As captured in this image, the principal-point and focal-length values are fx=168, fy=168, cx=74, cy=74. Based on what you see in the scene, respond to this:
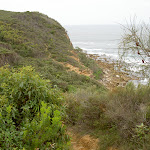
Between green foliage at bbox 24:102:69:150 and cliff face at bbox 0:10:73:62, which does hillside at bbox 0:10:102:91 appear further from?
green foliage at bbox 24:102:69:150

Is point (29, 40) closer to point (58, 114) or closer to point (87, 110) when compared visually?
point (87, 110)

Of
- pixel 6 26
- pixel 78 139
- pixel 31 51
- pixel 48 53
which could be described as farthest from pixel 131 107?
pixel 6 26

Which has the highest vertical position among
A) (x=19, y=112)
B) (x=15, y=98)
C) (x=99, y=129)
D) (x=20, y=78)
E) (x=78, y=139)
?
(x=20, y=78)

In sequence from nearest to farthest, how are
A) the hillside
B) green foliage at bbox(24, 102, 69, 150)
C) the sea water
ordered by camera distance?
green foliage at bbox(24, 102, 69, 150), the sea water, the hillside

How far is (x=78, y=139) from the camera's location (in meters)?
4.83

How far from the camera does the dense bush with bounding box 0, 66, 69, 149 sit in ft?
8.66

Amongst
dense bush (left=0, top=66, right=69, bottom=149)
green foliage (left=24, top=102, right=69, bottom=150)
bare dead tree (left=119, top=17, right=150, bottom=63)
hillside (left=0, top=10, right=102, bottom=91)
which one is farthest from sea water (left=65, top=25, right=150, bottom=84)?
hillside (left=0, top=10, right=102, bottom=91)

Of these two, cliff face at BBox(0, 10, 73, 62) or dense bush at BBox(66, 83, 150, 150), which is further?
cliff face at BBox(0, 10, 73, 62)

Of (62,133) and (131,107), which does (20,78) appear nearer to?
(62,133)

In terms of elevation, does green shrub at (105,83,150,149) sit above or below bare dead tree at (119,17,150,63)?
below

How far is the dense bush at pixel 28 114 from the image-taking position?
2.64m

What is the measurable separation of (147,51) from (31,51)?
536 inches

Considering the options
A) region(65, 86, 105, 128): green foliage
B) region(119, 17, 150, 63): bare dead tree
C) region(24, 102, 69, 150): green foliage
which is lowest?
region(65, 86, 105, 128): green foliage

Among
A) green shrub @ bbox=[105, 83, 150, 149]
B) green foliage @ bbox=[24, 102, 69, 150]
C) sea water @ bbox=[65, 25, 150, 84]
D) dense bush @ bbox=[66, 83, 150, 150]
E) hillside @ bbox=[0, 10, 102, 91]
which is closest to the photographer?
green foliage @ bbox=[24, 102, 69, 150]
